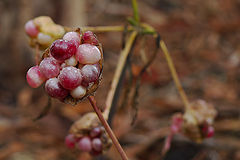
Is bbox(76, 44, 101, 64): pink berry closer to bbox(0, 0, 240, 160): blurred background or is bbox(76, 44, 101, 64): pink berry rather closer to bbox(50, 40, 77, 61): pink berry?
bbox(50, 40, 77, 61): pink berry

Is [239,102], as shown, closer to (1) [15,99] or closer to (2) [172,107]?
(2) [172,107]

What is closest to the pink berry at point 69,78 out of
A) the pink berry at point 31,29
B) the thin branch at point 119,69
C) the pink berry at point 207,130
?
the thin branch at point 119,69

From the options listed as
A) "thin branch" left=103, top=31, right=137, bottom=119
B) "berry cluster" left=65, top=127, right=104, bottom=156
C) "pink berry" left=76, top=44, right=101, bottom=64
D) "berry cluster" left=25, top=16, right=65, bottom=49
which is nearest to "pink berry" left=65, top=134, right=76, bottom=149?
"berry cluster" left=65, top=127, right=104, bottom=156

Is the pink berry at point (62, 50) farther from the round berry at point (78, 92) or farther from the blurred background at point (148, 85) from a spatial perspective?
the blurred background at point (148, 85)

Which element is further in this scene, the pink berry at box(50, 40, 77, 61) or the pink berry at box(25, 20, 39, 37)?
the pink berry at box(25, 20, 39, 37)

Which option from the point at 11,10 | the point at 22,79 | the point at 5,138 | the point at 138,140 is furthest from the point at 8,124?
the point at 11,10

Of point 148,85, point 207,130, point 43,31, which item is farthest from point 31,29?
point 148,85
